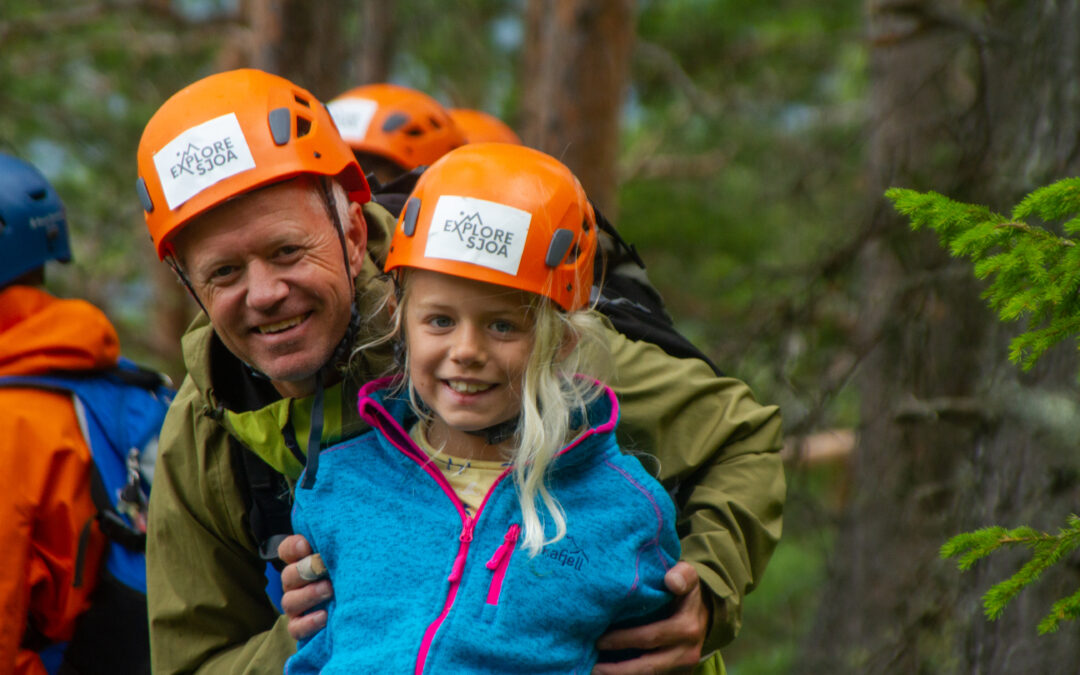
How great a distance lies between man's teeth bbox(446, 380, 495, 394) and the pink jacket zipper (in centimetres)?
34

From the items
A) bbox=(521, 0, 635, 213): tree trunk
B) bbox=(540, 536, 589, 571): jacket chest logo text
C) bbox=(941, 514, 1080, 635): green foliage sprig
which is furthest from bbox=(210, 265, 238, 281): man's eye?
bbox=(521, 0, 635, 213): tree trunk

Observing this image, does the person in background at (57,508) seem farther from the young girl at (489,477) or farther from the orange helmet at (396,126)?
the orange helmet at (396,126)

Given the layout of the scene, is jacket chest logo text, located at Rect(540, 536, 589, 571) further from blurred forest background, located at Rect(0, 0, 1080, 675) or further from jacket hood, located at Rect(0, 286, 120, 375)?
jacket hood, located at Rect(0, 286, 120, 375)

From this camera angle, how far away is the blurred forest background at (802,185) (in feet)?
12.3

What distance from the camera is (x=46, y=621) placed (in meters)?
3.38

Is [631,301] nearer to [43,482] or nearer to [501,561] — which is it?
[501,561]

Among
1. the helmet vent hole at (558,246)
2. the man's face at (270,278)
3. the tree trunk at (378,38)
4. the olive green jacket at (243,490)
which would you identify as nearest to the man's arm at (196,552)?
the olive green jacket at (243,490)

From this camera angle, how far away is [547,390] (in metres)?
2.52

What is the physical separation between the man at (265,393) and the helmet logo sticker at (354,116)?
6.99 feet

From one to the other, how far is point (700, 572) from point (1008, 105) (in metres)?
3.33

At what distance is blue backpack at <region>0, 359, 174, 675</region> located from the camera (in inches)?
132

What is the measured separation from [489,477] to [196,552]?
0.95 m

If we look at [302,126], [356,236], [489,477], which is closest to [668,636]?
[489,477]

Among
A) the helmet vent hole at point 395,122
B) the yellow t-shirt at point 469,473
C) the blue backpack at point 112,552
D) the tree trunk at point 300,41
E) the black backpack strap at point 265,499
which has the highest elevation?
the tree trunk at point 300,41
